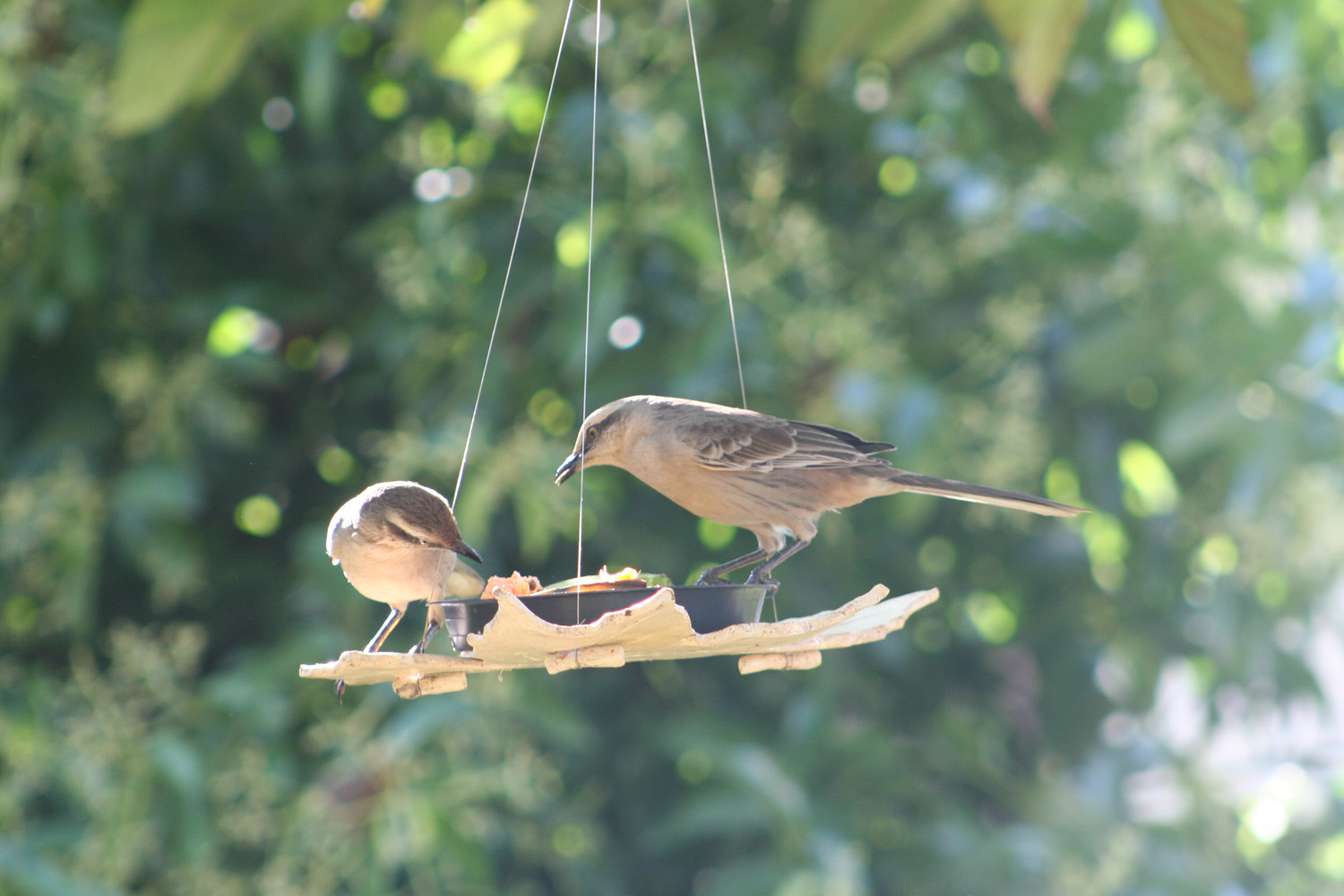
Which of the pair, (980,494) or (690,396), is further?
(690,396)

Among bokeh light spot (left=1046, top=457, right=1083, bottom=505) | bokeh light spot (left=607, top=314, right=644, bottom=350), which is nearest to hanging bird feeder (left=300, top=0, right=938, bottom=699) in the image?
bokeh light spot (left=607, top=314, right=644, bottom=350)

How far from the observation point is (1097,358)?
13.3 feet

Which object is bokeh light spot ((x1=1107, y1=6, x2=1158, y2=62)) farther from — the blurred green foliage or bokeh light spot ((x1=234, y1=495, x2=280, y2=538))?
bokeh light spot ((x1=234, y1=495, x2=280, y2=538))

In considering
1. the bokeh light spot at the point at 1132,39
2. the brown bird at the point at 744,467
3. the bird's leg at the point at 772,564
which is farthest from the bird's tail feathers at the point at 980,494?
the bokeh light spot at the point at 1132,39

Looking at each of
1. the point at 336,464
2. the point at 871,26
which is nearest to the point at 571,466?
the point at 871,26

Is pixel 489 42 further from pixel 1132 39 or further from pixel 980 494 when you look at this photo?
pixel 1132 39

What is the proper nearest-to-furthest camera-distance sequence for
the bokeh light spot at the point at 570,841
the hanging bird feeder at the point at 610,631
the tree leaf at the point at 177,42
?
the hanging bird feeder at the point at 610,631 → the tree leaf at the point at 177,42 → the bokeh light spot at the point at 570,841

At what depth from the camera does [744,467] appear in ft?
7.62

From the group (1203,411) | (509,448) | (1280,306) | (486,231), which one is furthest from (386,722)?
(1280,306)

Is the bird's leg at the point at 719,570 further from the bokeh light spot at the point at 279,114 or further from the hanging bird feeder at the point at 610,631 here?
the bokeh light spot at the point at 279,114

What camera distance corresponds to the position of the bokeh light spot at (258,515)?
4430 mm

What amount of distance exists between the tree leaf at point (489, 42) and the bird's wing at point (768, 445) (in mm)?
1232

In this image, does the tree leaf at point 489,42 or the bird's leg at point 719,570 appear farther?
the tree leaf at point 489,42

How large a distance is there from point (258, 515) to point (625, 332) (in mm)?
1745
